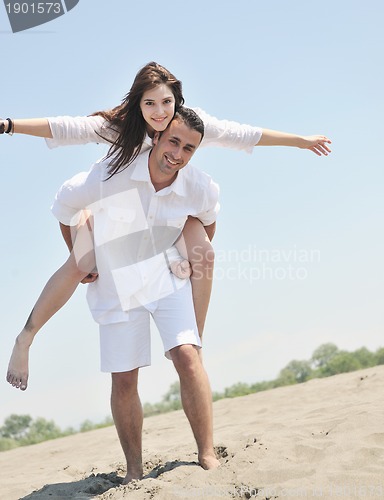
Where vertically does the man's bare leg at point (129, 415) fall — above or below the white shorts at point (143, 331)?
below

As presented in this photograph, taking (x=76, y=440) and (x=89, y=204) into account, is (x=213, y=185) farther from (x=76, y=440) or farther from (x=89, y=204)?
(x=76, y=440)

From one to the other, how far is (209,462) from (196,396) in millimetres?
375

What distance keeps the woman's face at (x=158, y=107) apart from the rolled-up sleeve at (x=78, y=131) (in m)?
0.25

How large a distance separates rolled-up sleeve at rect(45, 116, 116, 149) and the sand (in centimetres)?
193

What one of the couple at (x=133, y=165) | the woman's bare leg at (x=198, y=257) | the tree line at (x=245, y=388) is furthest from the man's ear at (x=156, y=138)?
the tree line at (x=245, y=388)

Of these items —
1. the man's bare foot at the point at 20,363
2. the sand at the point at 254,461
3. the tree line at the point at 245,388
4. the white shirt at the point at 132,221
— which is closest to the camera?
the sand at the point at 254,461

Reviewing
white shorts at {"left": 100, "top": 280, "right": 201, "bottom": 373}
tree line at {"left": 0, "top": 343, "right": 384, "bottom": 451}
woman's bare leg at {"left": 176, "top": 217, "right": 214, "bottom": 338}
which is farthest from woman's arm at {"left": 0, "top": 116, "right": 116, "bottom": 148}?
tree line at {"left": 0, "top": 343, "right": 384, "bottom": 451}

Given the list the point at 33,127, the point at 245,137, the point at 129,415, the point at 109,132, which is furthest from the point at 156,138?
the point at 129,415

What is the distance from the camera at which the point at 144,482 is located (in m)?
3.72

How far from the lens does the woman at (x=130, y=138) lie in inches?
153

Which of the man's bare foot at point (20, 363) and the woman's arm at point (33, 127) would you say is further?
the man's bare foot at point (20, 363)

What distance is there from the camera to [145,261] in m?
3.98

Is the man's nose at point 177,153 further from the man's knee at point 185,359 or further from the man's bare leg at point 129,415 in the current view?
the man's bare leg at point 129,415

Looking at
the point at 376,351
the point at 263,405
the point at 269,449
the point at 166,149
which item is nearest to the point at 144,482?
the point at 269,449
